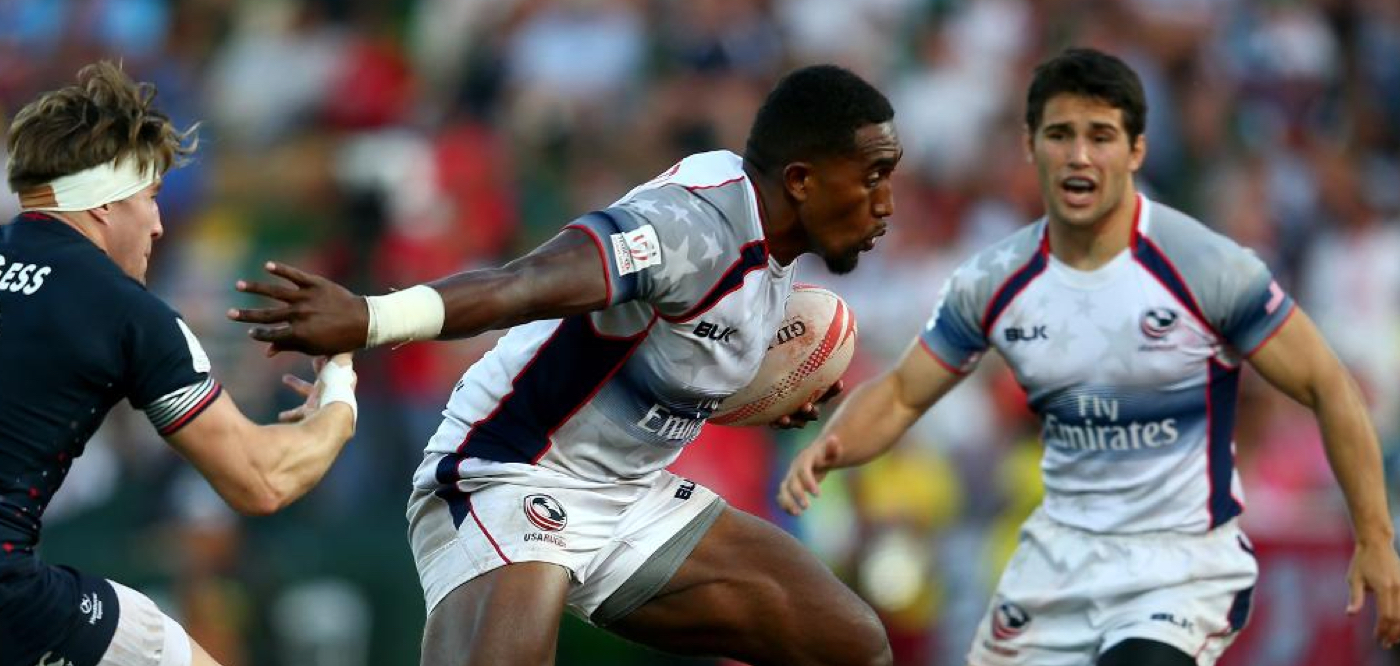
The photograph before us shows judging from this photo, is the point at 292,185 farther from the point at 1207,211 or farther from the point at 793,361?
the point at 793,361

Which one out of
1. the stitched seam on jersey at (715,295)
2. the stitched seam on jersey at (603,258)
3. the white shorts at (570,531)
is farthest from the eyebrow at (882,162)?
the white shorts at (570,531)

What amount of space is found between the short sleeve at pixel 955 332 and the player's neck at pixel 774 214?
1301mm

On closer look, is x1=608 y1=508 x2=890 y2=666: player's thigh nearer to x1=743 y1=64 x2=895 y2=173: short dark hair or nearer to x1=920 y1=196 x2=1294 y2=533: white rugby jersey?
x1=920 y1=196 x2=1294 y2=533: white rugby jersey

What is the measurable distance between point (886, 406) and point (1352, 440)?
1737 millimetres

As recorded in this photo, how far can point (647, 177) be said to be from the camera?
1421 cm

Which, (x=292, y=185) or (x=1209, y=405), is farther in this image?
(x=292, y=185)

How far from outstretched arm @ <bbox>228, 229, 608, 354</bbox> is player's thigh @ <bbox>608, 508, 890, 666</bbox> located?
145 centimetres

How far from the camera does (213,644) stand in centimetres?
1189

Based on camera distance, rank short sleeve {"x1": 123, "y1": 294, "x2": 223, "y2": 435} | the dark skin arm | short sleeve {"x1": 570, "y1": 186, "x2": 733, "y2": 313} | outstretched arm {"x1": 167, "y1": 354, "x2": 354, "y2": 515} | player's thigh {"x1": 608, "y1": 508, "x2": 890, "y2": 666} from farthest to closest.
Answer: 1. player's thigh {"x1": 608, "y1": 508, "x2": 890, "y2": 666}
2. short sleeve {"x1": 570, "y1": 186, "x2": 733, "y2": 313}
3. outstretched arm {"x1": 167, "y1": 354, "x2": 354, "y2": 515}
4. short sleeve {"x1": 123, "y1": 294, "x2": 223, "y2": 435}
5. the dark skin arm

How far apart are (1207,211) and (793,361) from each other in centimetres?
764

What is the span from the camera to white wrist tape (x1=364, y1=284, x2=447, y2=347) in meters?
5.70

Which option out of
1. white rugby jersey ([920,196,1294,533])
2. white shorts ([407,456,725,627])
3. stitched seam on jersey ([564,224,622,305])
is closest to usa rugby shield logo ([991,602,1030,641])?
white rugby jersey ([920,196,1294,533])

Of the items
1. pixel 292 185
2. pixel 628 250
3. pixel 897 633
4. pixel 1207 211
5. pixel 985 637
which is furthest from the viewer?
pixel 292 185

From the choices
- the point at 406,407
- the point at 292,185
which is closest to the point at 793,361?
the point at 406,407
